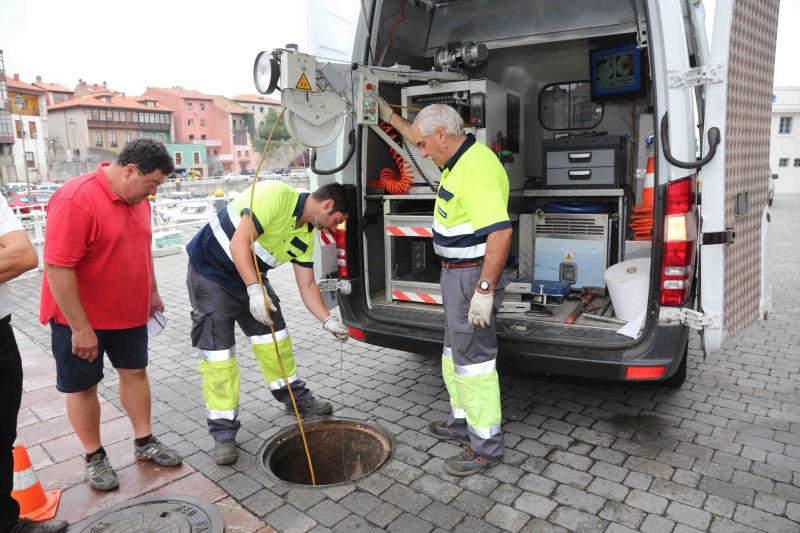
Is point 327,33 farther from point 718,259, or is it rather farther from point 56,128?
point 56,128

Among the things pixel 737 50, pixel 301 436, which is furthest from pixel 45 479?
pixel 737 50

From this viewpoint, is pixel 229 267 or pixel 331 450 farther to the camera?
pixel 331 450

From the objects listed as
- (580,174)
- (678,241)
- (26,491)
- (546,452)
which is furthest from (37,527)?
(580,174)

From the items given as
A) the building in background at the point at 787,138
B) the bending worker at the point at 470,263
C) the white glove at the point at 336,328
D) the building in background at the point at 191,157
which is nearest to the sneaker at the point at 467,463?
the bending worker at the point at 470,263

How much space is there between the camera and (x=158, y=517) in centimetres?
271

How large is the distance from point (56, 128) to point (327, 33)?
76692mm

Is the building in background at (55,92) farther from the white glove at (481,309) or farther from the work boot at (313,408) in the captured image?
the white glove at (481,309)

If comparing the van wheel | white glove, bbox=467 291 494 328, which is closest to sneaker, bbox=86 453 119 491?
white glove, bbox=467 291 494 328

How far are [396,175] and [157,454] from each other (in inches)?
99.0

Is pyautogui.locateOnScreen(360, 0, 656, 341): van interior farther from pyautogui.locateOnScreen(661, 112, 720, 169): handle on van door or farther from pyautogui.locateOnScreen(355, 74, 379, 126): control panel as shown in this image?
pyautogui.locateOnScreen(661, 112, 720, 169): handle on van door

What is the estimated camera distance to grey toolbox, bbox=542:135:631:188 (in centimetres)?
471

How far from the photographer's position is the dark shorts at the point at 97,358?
2.82 metres

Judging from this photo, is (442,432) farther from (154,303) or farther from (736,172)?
(736,172)

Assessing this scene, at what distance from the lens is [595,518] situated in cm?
259
